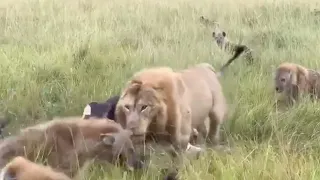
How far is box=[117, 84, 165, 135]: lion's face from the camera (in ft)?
12.9

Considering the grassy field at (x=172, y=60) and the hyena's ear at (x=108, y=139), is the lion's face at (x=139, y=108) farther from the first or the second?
the grassy field at (x=172, y=60)

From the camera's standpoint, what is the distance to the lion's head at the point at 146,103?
3.93 metres

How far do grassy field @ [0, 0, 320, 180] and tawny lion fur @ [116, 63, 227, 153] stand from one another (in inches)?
10.0

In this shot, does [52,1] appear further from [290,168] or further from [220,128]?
[290,168]

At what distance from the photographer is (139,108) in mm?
3930

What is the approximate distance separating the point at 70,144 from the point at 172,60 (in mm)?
3161

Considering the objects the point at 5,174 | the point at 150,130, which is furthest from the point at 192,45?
the point at 5,174

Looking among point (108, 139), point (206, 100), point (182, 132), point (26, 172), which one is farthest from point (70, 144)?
point (206, 100)

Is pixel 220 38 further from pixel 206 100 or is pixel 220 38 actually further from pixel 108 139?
pixel 108 139

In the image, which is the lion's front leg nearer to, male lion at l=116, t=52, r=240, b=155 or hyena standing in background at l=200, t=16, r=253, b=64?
male lion at l=116, t=52, r=240, b=155

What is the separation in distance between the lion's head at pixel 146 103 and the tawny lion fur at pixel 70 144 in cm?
9

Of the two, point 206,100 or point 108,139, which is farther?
point 206,100

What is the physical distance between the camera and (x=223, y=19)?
419 inches

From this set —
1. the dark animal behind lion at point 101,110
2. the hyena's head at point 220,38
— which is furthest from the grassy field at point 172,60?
the dark animal behind lion at point 101,110
